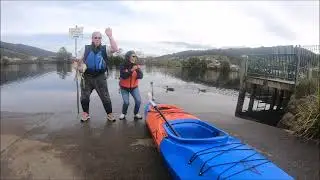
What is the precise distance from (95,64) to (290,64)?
892 centimetres

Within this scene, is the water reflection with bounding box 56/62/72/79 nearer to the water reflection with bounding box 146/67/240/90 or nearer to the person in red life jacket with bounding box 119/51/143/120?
the water reflection with bounding box 146/67/240/90

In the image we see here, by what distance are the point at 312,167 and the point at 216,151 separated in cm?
238

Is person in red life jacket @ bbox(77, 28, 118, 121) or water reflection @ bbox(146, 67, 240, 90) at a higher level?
person in red life jacket @ bbox(77, 28, 118, 121)

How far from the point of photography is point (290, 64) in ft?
47.9

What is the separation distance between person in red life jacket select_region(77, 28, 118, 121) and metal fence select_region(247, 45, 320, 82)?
8028 millimetres

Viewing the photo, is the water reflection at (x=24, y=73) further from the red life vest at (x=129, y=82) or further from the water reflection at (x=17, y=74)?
the red life vest at (x=129, y=82)

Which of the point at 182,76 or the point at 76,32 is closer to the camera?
the point at 76,32

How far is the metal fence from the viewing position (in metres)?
14.1

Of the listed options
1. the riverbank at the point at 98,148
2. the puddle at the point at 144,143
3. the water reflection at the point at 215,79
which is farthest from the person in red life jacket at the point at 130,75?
the water reflection at the point at 215,79

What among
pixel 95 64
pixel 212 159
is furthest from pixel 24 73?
pixel 212 159

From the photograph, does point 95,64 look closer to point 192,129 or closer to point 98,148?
point 98,148

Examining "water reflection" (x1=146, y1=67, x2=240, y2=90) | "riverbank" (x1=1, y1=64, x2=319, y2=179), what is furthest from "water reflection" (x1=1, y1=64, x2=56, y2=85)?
"riverbank" (x1=1, y1=64, x2=319, y2=179)

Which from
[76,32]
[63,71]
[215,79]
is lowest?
[63,71]

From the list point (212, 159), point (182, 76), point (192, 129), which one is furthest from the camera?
point (182, 76)
